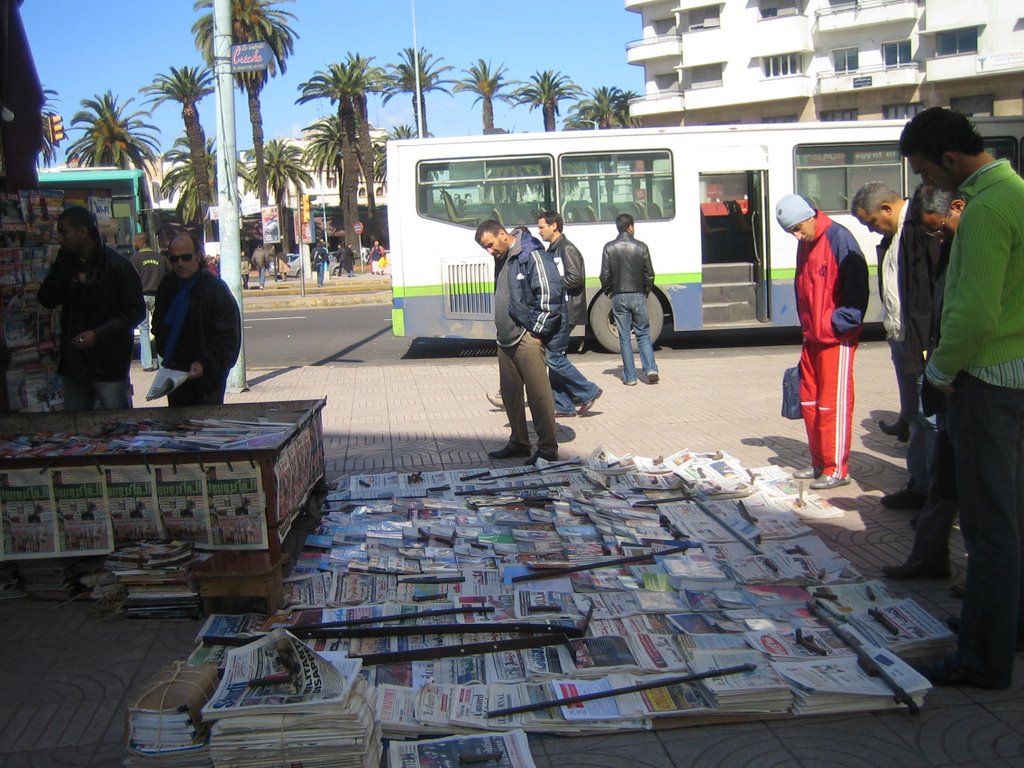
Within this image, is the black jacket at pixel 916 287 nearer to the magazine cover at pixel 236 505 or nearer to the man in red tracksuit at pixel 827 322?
the man in red tracksuit at pixel 827 322

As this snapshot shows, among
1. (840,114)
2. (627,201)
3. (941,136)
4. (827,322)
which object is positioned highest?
(840,114)

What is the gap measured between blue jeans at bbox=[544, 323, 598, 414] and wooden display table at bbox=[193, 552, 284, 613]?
4.80 meters

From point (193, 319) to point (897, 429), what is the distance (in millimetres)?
5357

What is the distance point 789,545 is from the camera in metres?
5.04

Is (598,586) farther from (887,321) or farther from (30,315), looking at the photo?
(30,315)

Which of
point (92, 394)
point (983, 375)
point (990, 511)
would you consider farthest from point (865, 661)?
point (92, 394)

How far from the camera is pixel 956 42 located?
47906 mm

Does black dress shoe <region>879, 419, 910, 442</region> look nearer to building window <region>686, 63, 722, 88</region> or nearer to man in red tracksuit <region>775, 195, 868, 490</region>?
man in red tracksuit <region>775, 195, 868, 490</region>

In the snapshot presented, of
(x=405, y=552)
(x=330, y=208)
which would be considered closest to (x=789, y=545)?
(x=405, y=552)

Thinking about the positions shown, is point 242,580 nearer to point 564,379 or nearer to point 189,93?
point 564,379

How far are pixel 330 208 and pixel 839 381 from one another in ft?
242

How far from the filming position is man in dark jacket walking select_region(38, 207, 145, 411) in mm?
5863

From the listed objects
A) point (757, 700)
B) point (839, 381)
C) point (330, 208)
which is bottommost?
point (757, 700)

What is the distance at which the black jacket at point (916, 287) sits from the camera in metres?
5.30
